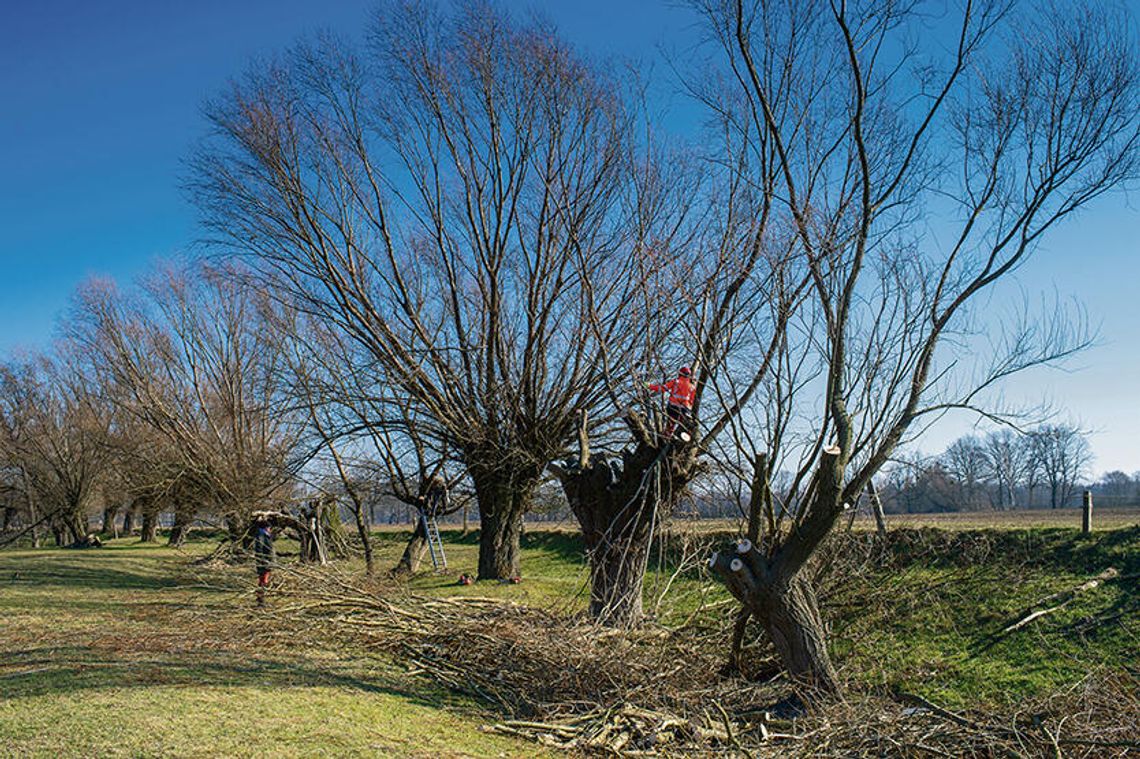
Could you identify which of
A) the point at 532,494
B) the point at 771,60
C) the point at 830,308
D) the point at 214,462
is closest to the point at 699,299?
the point at 830,308

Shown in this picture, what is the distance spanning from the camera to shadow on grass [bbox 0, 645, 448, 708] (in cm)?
591

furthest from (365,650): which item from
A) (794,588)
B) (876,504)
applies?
(876,504)

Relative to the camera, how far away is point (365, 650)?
328 inches

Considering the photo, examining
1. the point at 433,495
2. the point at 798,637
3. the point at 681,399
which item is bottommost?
the point at 798,637

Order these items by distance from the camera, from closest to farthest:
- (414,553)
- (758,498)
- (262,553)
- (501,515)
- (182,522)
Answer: (758,498) → (262,553) → (501,515) → (414,553) → (182,522)

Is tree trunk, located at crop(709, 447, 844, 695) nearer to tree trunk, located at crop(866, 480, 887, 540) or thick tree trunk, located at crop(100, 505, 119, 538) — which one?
tree trunk, located at crop(866, 480, 887, 540)

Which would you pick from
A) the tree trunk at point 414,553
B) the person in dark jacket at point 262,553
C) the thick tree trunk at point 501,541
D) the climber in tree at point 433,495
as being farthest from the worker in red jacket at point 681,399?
the tree trunk at point 414,553

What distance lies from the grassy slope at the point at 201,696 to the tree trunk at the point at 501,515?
610 cm

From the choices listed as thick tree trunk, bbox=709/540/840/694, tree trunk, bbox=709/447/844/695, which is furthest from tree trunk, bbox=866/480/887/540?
thick tree trunk, bbox=709/540/840/694

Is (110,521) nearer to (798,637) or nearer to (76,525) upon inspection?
(76,525)

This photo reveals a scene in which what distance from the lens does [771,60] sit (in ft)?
27.3

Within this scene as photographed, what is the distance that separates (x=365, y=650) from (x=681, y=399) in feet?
14.7

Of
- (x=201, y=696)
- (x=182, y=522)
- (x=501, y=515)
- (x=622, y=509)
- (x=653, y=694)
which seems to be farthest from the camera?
(x=182, y=522)

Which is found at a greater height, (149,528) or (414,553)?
(414,553)
